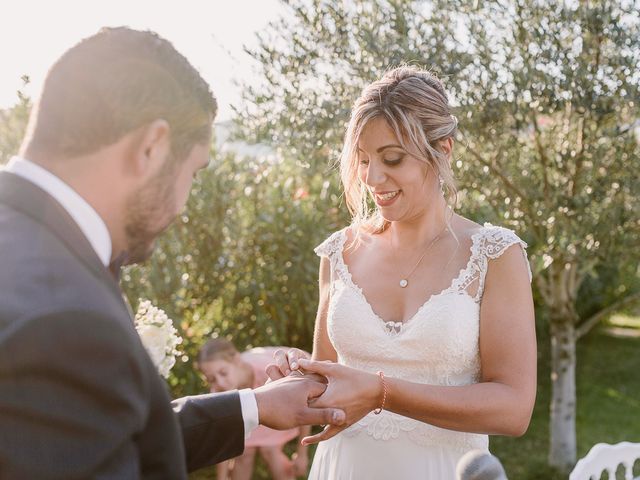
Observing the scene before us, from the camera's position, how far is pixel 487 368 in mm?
2457

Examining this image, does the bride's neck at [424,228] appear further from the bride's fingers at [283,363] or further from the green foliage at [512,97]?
the green foliage at [512,97]

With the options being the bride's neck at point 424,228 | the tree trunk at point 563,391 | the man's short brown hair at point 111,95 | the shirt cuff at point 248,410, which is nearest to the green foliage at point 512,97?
the tree trunk at point 563,391

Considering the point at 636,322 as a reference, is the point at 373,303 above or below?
above

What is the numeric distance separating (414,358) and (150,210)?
1.50 metres

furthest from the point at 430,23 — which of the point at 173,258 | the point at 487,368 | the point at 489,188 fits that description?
the point at 173,258

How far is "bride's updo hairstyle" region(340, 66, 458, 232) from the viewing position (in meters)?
2.61

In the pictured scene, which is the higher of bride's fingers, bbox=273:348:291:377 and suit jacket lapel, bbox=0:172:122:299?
suit jacket lapel, bbox=0:172:122:299

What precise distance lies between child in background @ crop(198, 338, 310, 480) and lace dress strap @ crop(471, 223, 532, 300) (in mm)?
3108

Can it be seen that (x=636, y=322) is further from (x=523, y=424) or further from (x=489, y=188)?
(x=523, y=424)

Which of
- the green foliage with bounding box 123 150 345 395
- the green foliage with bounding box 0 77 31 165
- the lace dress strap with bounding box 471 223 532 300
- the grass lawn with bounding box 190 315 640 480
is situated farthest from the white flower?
the grass lawn with bounding box 190 315 640 480

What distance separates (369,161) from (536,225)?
93.9 inches

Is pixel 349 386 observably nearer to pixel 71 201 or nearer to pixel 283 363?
pixel 283 363

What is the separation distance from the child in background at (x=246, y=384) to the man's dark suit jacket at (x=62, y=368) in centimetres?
438

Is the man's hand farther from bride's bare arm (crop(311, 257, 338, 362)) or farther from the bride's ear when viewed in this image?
the bride's ear
